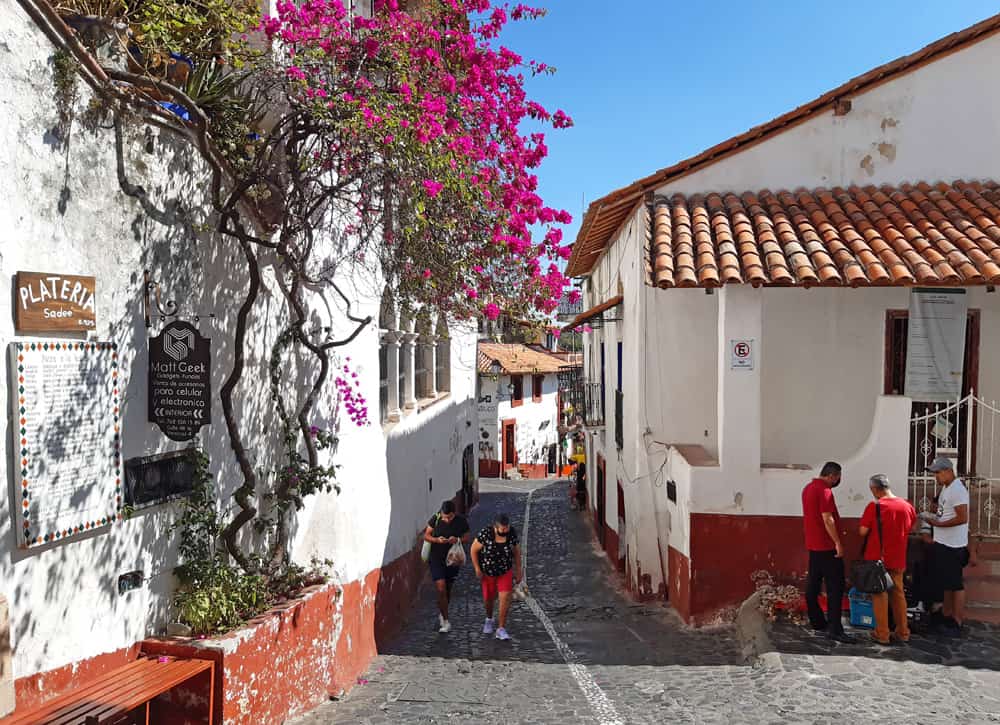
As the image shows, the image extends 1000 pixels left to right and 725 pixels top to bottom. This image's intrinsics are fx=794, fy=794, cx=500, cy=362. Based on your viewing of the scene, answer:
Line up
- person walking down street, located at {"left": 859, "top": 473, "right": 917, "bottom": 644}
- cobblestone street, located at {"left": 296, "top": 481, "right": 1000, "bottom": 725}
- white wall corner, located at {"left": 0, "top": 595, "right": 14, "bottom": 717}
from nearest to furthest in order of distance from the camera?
white wall corner, located at {"left": 0, "top": 595, "right": 14, "bottom": 717}
cobblestone street, located at {"left": 296, "top": 481, "right": 1000, "bottom": 725}
person walking down street, located at {"left": 859, "top": 473, "right": 917, "bottom": 644}

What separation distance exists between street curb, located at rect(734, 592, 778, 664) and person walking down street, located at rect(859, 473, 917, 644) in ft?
3.28

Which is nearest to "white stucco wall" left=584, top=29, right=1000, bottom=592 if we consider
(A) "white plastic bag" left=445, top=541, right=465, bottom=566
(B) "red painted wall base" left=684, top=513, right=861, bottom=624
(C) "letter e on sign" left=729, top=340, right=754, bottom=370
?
(B) "red painted wall base" left=684, top=513, right=861, bottom=624

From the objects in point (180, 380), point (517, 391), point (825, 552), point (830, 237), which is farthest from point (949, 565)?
point (517, 391)

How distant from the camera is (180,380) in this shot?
5363mm

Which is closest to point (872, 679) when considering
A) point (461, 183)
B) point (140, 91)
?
point (461, 183)

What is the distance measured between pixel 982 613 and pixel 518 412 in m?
31.4

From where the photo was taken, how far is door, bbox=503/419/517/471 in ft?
123

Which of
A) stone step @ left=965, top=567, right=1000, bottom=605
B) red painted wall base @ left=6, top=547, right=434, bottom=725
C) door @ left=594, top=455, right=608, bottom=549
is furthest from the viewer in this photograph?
door @ left=594, top=455, right=608, bottom=549

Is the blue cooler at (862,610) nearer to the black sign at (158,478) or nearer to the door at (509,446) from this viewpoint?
the black sign at (158,478)

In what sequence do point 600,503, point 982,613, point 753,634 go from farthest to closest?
1. point 600,503
2. point 982,613
3. point 753,634

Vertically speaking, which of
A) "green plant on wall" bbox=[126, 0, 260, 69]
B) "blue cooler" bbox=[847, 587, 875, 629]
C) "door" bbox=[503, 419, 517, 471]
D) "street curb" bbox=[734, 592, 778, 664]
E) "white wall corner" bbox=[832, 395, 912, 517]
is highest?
"green plant on wall" bbox=[126, 0, 260, 69]

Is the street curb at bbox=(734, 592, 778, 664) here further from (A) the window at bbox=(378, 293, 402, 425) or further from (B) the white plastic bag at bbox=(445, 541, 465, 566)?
(A) the window at bbox=(378, 293, 402, 425)

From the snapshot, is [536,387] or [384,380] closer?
[384,380]

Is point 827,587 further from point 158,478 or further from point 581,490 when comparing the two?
point 581,490
